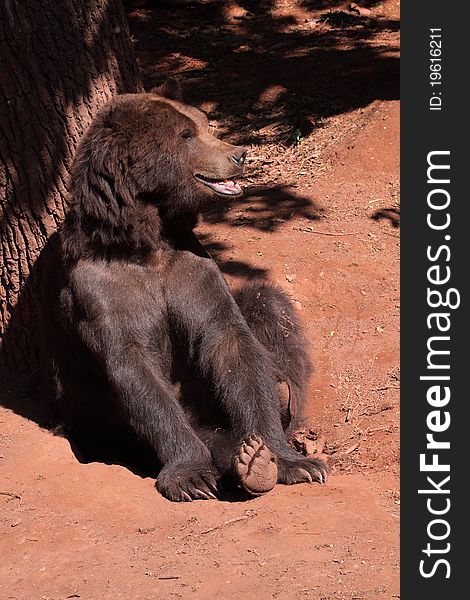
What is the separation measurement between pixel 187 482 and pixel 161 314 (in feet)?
3.57

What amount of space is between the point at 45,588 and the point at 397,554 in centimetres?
156

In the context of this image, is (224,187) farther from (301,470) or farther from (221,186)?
(301,470)

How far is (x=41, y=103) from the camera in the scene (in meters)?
6.67

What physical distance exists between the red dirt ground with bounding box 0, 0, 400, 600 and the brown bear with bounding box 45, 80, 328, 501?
1.01 feet

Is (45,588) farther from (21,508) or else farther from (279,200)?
(279,200)

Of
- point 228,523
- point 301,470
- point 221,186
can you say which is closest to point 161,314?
point 221,186

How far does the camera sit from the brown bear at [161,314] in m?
5.90

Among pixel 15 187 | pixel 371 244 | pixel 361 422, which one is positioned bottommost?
pixel 361 422

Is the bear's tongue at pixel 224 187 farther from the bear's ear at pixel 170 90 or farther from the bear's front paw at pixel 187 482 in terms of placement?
the bear's front paw at pixel 187 482

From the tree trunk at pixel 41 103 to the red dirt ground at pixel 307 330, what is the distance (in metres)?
1.08

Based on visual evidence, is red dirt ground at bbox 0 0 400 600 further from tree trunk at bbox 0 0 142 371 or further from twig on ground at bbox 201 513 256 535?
tree trunk at bbox 0 0 142 371

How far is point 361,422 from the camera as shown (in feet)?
21.7

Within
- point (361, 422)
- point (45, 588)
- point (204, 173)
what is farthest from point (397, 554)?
point (204, 173)

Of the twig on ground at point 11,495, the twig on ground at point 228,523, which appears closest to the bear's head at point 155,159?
the twig on ground at point 11,495
